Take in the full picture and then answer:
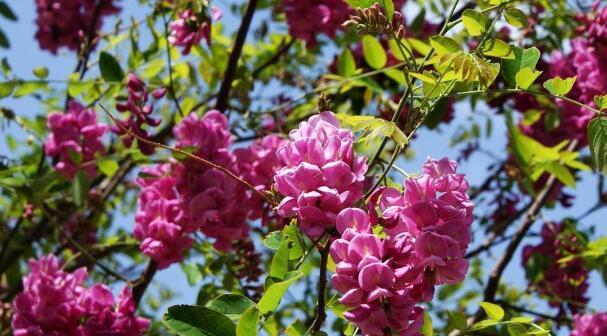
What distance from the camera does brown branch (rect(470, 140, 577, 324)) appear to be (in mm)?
2975

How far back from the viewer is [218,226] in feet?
7.70

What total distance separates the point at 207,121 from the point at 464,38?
153 cm

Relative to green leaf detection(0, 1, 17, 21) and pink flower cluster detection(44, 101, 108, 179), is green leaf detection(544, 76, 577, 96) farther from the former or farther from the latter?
green leaf detection(0, 1, 17, 21)

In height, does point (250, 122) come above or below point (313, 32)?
below

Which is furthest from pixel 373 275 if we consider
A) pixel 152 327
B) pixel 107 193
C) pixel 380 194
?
pixel 107 193

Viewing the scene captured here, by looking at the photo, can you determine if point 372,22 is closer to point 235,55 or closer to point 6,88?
point 235,55

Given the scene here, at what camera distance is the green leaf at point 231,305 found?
142 cm

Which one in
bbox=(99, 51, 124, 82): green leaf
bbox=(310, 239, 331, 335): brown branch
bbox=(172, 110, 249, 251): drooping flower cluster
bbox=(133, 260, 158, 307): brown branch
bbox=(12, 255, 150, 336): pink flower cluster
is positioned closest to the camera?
bbox=(310, 239, 331, 335): brown branch

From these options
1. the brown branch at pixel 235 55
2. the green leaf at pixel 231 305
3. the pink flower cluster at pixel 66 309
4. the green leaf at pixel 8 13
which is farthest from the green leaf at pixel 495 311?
the green leaf at pixel 8 13

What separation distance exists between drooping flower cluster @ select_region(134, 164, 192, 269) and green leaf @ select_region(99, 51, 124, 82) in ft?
1.42

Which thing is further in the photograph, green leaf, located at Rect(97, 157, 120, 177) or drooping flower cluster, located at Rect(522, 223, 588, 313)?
drooping flower cluster, located at Rect(522, 223, 588, 313)

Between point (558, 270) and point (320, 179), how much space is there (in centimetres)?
211

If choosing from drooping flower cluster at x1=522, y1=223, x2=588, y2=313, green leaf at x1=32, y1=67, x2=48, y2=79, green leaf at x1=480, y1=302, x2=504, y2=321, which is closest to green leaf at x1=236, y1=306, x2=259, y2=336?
green leaf at x1=480, y1=302, x2=504, y2=321

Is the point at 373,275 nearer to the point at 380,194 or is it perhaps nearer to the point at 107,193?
the point at 380,194
